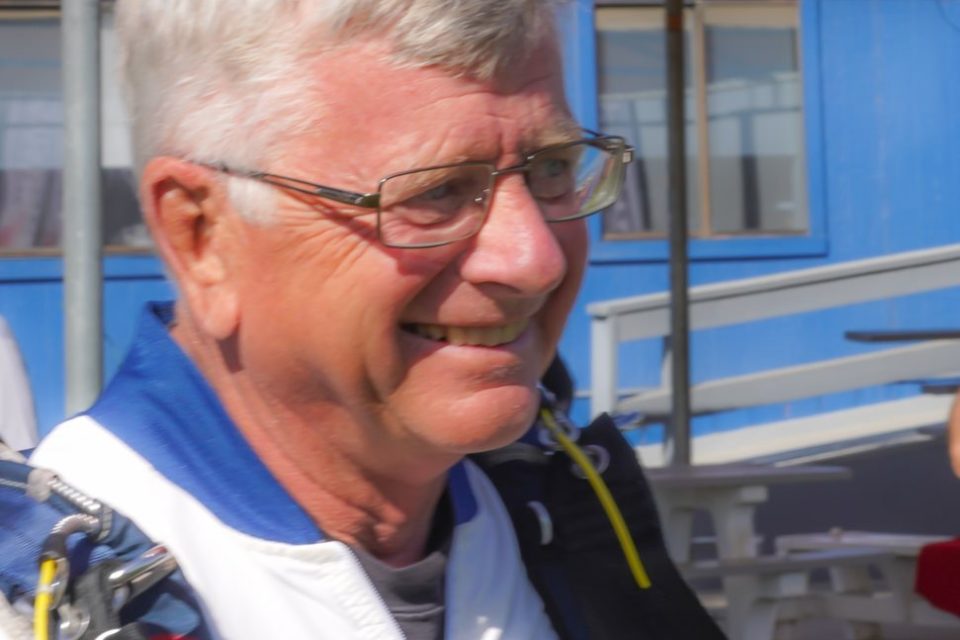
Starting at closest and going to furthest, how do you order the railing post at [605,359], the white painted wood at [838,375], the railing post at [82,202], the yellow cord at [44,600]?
the yellow cord at [44,600] < the railing post at [82,202] < the railing post at [605,359] < the white painted wood at [838,375]

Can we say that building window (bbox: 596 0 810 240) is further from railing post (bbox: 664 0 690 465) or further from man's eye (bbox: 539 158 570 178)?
man's eye (bbox: 539 158 570 178)

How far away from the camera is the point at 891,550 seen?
4.27 meters

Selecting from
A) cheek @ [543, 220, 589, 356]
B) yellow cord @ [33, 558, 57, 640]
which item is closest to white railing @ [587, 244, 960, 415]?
cheek @ [543, 220, 589, 356]

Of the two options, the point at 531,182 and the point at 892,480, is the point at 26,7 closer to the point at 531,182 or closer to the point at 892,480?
the point at 892,480

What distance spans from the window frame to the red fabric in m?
3.59

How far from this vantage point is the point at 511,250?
116cm

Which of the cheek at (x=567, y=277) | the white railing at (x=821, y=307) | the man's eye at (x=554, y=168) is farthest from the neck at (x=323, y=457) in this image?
the white railing at (x=821, y=307)

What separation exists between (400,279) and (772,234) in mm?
6649

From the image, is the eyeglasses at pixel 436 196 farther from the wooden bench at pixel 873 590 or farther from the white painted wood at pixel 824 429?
the white painted wood at pixel 824 429

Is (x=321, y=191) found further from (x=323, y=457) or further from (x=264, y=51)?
(x=323, y=457)

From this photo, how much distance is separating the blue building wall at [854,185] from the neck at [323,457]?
591 centimetres

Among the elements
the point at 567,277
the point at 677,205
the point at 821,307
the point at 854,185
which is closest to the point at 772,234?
the point at 854,185

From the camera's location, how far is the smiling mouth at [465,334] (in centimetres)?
118

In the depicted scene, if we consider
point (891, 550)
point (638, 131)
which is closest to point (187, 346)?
point (891, 550)
